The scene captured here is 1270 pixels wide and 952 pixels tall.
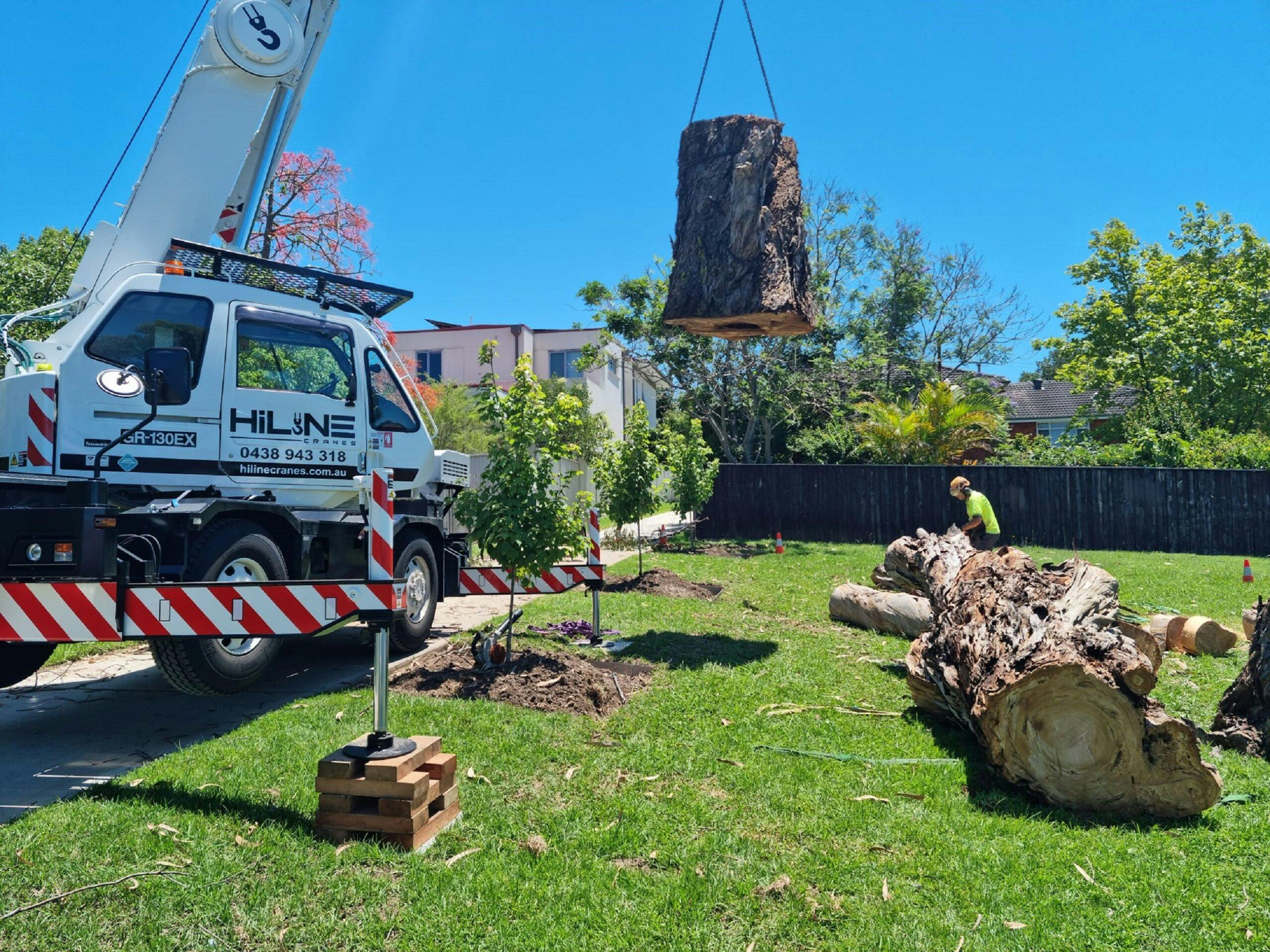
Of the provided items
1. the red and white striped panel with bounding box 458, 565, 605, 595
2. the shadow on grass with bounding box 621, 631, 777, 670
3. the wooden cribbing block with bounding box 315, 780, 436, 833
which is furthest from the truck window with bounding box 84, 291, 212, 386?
the shadow on grass with bounding box 621, 631, 777, 670

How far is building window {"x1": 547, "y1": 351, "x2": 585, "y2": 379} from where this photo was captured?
36.1 m

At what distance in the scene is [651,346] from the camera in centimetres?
2300

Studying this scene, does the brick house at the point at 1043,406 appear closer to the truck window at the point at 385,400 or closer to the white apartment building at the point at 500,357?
the white apartment building at the point at 500,357

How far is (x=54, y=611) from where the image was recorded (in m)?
4.62

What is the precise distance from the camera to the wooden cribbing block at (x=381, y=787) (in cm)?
379

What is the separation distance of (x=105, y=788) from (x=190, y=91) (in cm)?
571

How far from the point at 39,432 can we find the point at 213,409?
105 centimetres

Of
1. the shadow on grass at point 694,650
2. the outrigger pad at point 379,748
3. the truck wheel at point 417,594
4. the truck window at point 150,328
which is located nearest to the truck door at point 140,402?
the truck window at point 150,328

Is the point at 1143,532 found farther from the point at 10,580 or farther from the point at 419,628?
the point at 10,580

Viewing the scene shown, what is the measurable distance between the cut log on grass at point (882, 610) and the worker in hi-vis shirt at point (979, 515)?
1.53m

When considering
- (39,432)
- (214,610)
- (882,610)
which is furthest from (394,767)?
(882,610)

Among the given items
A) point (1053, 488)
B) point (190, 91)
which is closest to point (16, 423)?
point (190, 91)

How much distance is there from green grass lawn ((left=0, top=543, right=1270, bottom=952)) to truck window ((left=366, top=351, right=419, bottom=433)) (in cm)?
251

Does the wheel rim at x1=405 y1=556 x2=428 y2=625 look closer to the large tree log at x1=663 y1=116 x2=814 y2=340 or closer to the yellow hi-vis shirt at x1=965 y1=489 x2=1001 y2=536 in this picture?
the large tree log at x1=663 y1=116 x2=814 y2=340
